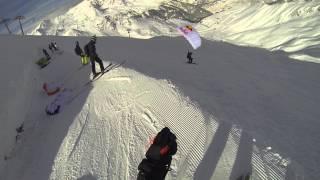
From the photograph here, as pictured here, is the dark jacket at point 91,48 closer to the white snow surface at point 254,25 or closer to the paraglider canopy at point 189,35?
the paraglider canopy at point 189,35

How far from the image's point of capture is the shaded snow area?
9695 millimetres

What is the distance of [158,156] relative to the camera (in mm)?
7629

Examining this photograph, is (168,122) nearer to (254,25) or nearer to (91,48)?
(91,48)

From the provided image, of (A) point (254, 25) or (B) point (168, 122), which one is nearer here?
(B) point (168, 122)

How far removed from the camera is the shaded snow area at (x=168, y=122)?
9.70 meters

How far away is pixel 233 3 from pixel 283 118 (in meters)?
179

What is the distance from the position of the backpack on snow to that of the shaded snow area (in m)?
1.97

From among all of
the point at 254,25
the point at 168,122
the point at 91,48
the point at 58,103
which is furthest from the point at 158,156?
the point at 254,25

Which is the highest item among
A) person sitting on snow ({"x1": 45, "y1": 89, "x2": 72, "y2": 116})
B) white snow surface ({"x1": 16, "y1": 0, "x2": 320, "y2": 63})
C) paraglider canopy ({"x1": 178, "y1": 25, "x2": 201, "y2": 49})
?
paraglider canopy ({"x1": 178, "y1": 25, "x2": 201, "y2": 49})

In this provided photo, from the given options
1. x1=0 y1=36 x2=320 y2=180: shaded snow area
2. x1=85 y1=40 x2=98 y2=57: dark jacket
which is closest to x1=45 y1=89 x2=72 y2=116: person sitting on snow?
x1=0 y1=36 x2=320 y2=180: shaded snow area

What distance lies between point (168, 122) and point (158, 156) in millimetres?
4471

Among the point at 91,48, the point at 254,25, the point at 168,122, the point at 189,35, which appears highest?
the point at 91,48

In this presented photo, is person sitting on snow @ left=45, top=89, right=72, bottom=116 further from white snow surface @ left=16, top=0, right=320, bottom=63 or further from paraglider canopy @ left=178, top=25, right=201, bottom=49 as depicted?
white snow surface @ left=16, top=0, right=320, bottom=63

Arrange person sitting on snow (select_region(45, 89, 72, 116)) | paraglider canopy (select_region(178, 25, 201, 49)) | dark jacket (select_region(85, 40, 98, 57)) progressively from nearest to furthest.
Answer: person sitting on snow (select_region(45, 89, 72, 116))
dark jacket (select_region(85, 40, 98, 57))
paraglider canopy (select_region(178, 25, 201, 49))
